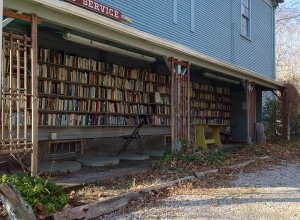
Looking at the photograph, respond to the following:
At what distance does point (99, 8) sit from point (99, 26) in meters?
1.77

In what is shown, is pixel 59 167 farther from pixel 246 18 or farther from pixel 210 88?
pixel 246 18

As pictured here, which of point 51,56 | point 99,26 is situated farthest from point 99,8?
point 99,26

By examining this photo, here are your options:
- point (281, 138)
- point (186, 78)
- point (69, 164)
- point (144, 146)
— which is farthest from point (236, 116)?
point (69, 164)

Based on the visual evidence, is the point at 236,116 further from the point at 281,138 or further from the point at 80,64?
the point at 80,64

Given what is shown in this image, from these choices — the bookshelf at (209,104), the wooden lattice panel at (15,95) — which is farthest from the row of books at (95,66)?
the wooden lattice panel at (15,95)

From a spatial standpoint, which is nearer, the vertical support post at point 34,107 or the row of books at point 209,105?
the vertical support post at point 34,107

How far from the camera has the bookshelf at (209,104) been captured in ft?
50.0

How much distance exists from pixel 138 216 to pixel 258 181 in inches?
138

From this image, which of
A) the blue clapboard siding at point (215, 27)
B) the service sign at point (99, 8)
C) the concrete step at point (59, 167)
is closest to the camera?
the concrete step at point (59, 167)

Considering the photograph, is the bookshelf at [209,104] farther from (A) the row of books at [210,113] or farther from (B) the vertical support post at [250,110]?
(B) the vertical support post at [250,110]

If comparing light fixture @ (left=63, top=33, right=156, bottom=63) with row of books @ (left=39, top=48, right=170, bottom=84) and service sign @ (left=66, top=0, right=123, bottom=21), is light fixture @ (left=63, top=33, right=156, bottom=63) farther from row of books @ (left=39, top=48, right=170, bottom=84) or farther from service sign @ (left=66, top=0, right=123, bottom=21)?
row of books @ (left=39, top=48, right=170, bottom=84)

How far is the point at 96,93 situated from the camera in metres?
10.8

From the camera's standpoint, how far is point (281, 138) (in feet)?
53.6

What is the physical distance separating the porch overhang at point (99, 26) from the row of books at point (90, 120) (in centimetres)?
263
